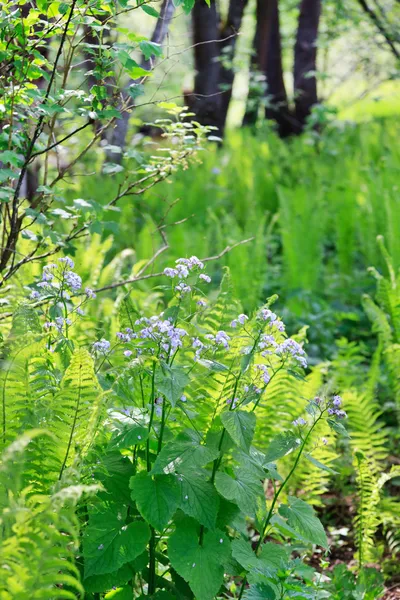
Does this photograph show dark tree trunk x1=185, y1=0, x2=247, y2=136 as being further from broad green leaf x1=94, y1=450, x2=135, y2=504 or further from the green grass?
broad green leaf x1=94, y1=450, x2=135, y2=504

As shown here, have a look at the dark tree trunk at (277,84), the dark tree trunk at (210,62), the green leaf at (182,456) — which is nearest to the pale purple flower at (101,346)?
the green leaf at (182,456)

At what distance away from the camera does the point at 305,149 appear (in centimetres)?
662

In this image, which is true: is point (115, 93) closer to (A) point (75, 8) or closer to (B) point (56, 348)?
(A) point (75, 8)

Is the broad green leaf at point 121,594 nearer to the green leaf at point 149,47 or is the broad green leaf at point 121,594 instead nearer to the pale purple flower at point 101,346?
the pale purple flower at point 101,346

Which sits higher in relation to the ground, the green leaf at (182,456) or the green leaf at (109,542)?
the green leaf at (182,456)

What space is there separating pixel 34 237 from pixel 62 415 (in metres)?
0.71

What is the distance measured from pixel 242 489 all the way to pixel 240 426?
0.42 feet

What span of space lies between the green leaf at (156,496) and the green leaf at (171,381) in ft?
0.54

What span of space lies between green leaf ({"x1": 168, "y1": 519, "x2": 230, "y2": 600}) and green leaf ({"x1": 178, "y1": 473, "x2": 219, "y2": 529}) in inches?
2.7

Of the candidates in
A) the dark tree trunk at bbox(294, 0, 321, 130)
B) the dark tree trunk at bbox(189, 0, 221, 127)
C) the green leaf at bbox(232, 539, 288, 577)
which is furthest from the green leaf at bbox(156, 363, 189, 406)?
the dark tree trunk at bbox(294, 0, 321, 130)

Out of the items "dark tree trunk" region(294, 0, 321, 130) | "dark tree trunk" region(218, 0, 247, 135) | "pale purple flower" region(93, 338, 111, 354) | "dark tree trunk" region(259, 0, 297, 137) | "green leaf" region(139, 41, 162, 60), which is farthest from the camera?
"dark tree trunk" region(259, 0, 297, 137)

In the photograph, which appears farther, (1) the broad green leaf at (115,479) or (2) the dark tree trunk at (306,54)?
(2) the dark tree trunk at (306,54)

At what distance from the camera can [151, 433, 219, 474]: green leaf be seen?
1262 millimetres

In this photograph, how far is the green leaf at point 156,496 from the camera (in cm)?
122
